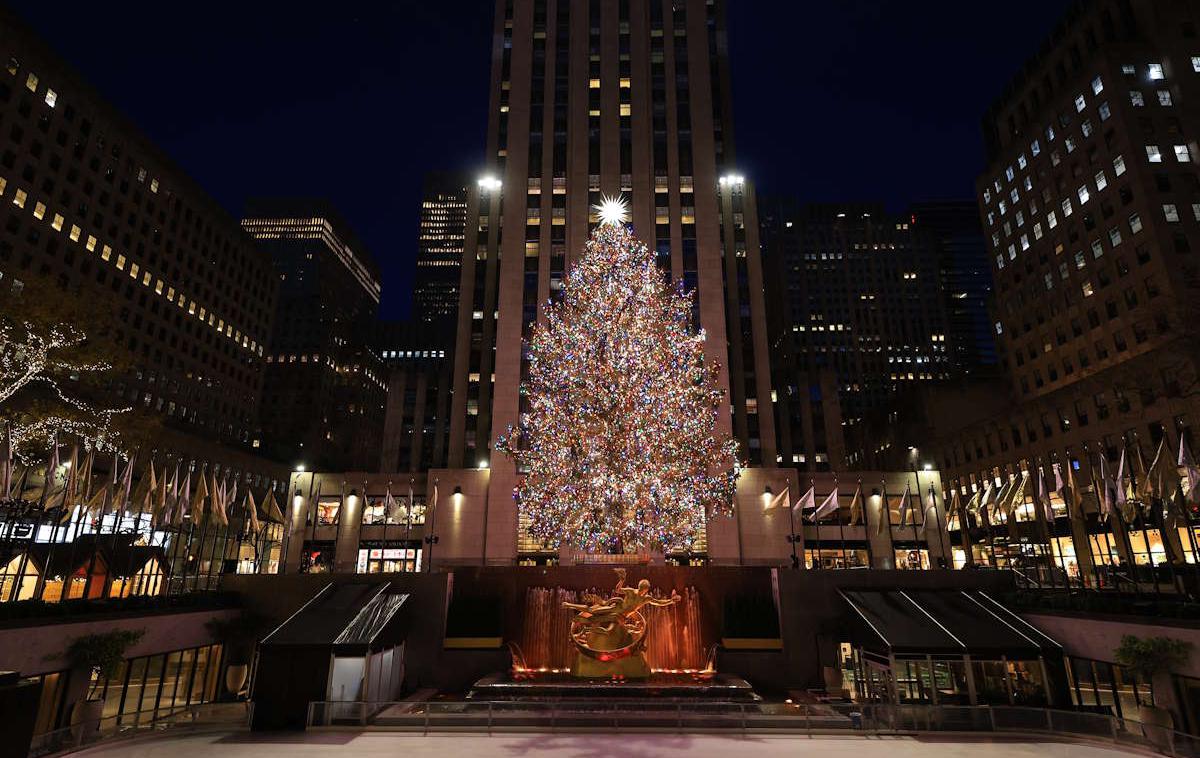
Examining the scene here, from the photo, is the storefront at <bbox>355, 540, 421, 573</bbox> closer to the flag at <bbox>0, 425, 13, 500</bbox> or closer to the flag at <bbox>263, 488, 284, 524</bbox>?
the flag at <bbox>263, 488, 284, 524</bbox>

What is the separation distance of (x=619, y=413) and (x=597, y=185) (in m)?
34.5

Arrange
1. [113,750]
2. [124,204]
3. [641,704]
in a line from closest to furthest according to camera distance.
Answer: [113,750] → [641,704] → [124,204]

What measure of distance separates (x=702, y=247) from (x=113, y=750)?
49.4 metres

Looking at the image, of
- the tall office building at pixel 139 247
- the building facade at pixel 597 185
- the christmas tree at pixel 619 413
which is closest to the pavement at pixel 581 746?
the christmas tree at pixel 619 413

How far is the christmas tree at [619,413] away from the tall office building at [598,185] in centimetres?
2067

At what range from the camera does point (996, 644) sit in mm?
21484

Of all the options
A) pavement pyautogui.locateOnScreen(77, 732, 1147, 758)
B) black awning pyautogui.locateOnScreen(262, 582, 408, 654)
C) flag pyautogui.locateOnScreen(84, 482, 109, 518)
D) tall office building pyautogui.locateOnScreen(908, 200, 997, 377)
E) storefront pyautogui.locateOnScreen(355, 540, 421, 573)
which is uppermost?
tall office building pyautogui.locateOnScreen(908, 200, 997, 377)

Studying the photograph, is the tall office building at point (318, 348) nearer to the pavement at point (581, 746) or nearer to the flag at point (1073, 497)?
the pavement at point (581, 746)

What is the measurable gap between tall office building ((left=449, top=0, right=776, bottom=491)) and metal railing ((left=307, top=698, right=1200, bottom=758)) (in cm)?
3365

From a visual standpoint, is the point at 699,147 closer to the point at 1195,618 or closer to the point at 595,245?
the point at 595,245

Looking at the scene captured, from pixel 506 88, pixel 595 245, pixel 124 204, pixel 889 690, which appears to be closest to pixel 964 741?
pixel 889 690

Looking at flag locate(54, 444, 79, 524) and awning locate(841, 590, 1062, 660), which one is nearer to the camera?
awning locate(841, 590, 1062, 660)

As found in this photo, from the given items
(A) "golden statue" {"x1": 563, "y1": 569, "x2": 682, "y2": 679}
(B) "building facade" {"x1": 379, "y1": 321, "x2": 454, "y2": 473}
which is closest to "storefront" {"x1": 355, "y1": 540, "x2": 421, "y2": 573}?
(B) "building facade" {"x1": 379, "y1": 321, "x2": 454, "y2": 473}

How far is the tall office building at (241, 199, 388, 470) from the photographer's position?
124062 mm
